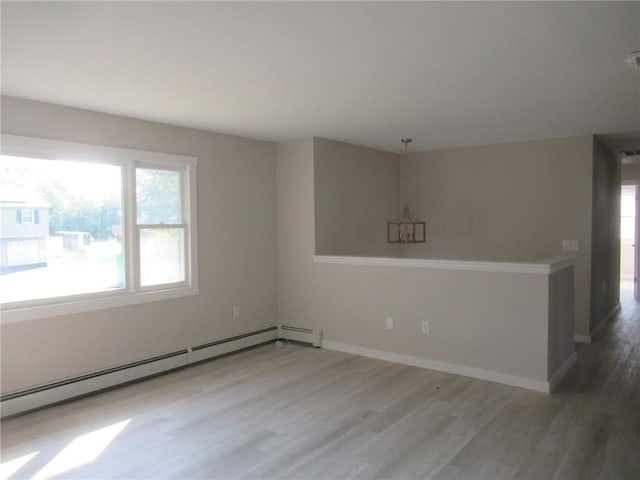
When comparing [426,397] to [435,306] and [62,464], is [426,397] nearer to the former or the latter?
[435,306]

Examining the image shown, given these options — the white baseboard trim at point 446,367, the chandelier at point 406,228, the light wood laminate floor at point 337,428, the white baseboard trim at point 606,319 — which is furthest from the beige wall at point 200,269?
the white baseboard trim at point 606,319

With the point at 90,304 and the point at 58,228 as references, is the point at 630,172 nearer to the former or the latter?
the point at 90,304

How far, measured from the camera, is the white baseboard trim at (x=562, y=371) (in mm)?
3830

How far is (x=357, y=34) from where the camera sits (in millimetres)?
2326

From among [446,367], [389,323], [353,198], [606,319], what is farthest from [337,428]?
[606,319]

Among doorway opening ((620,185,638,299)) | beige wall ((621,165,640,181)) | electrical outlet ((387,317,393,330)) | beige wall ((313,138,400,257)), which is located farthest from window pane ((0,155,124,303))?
doorway opening ((620,185,638,299))

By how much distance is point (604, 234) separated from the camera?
591 cm

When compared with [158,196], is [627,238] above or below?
below

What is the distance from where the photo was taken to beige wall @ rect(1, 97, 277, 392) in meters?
3.50

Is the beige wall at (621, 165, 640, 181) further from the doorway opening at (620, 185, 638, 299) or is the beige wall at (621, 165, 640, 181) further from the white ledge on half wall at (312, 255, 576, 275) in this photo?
the white ledge on half wall at (312, 255, 576, 275)

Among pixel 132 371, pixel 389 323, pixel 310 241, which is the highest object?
pixel 310 241

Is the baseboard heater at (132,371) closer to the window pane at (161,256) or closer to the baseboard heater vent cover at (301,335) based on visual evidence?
the baseboard heater vent cover at (301,335)

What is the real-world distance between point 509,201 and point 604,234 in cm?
137

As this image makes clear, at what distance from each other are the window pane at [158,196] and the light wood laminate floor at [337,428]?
1.51 metres
